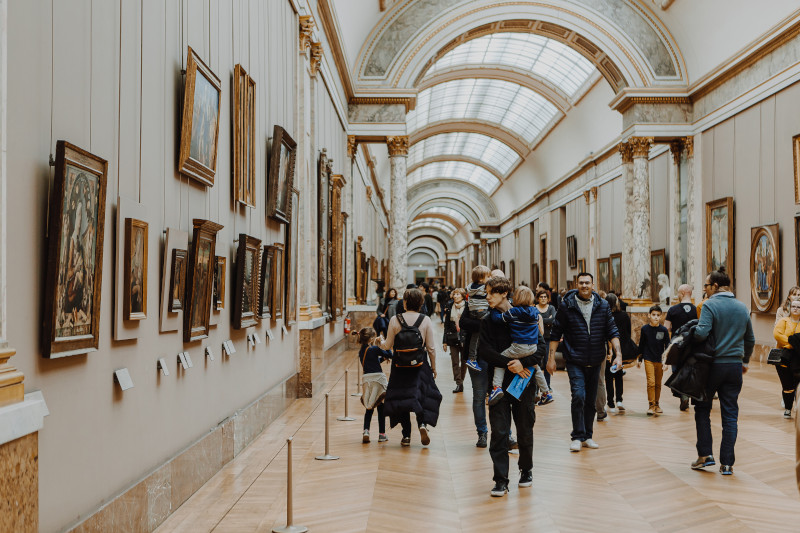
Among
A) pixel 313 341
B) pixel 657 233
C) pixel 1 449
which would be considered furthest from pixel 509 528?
pixel 657 233

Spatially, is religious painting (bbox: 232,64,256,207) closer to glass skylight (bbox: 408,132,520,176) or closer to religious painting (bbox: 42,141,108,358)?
religious painting (bbox: 42,141,108,358)

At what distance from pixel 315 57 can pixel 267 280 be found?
5514 millimetres

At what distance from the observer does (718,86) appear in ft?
63.1

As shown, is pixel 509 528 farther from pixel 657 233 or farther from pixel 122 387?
pixel 657 233

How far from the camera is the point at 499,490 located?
244 inches

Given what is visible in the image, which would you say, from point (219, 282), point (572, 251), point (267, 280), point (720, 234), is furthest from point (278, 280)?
point (572, 251)

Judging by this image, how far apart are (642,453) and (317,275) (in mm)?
8182

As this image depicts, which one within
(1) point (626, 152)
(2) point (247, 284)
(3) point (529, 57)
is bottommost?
(2) point (247, 284)

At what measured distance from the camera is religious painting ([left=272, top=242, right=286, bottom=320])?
31.2 ft

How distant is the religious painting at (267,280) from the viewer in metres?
8.84

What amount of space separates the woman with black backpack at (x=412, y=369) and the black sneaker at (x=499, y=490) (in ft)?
6.07

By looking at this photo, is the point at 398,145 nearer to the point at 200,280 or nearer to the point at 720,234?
the point at 720,234

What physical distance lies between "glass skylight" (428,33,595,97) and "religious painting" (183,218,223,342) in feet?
72.3

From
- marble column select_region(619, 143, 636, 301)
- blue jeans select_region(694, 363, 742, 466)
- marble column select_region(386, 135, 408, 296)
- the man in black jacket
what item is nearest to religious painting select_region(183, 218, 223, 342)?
the man in black jacket
